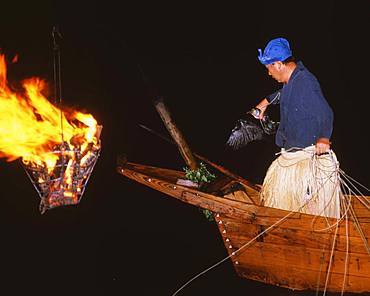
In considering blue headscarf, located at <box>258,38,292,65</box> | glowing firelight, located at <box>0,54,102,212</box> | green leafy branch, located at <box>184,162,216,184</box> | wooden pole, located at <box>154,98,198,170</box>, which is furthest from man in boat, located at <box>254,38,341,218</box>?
glowing firelight, located at <box>0,54,102,212</box>

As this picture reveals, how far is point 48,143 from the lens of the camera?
439 centimetres

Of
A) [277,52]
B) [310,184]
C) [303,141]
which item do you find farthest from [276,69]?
[310,184]

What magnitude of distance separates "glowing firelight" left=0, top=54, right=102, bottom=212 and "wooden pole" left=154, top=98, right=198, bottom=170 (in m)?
0.80

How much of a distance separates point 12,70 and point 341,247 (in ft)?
15.9

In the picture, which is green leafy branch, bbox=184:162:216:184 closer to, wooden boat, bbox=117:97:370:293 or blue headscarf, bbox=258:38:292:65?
wooden boat, bbox=117:97:370:293

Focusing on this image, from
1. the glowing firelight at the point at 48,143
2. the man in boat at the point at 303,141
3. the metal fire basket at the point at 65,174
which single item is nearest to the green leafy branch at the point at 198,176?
the man in boat at the point at 303,141

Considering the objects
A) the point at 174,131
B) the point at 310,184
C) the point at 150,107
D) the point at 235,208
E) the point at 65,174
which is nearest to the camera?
the point at 65,174

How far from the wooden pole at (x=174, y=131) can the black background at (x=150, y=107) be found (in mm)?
161

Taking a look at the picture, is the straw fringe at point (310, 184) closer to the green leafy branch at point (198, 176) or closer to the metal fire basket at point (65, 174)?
the green leafy branch at point (198, 176)

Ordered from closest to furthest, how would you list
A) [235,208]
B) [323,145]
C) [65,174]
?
[65,174] < [323,145] < [235,208]

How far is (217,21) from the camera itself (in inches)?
367

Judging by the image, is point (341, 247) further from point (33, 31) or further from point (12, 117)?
point (33, 31)

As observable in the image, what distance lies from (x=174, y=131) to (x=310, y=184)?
146cm

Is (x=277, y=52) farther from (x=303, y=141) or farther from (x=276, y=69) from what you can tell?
(x=303, y=141)
